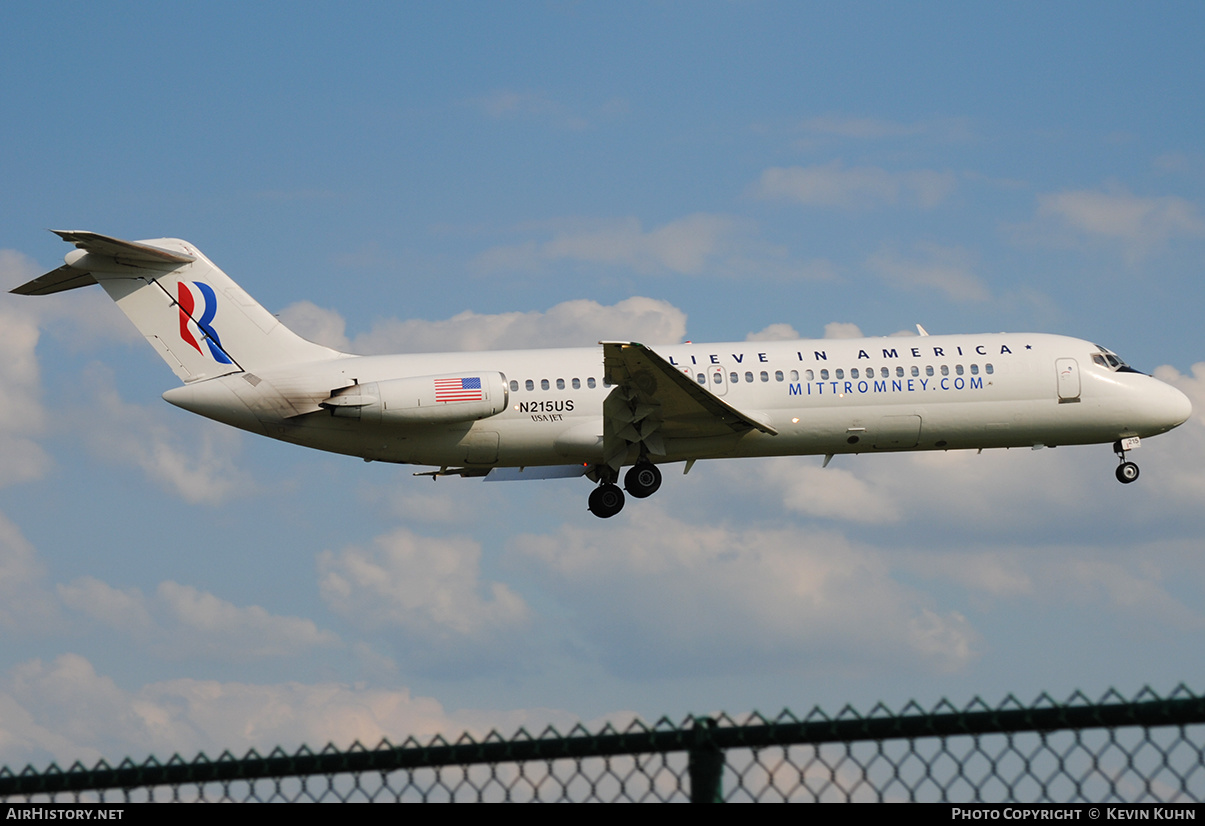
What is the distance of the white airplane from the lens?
30.4m

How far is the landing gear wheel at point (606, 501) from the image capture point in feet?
108

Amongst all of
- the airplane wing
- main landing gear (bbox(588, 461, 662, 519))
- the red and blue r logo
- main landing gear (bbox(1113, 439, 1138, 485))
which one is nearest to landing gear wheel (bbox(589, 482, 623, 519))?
main landing gear (bbox(588, 461, 662, 519))

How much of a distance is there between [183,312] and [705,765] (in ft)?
88.5

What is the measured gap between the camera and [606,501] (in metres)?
32.8

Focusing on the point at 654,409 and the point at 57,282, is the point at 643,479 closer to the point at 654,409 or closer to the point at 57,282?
the point at 654,409

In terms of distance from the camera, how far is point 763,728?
6.25 meters

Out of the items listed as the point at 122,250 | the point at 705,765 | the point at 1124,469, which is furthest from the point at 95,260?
the point at 705,765

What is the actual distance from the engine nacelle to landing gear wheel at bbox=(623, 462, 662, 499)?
4.08m

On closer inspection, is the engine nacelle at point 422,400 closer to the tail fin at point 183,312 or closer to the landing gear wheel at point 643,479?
the tail fin at point 183,312

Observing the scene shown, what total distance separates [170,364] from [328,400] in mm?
4106

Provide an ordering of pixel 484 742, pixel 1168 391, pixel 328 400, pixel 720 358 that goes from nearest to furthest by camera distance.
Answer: pixel 484 742 → pixel 328 400 → pixel 720 358 → pixel 1168 391

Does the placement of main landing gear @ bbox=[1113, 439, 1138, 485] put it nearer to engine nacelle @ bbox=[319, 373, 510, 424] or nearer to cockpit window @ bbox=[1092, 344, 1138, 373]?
cockpit window @ bbox=[1092, 344, 1138, 373]
